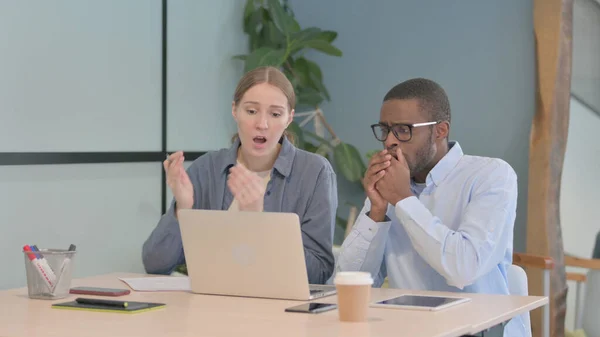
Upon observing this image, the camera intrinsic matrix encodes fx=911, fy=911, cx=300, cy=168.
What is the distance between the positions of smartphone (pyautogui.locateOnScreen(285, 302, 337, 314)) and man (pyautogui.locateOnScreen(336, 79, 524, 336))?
1.44 ft

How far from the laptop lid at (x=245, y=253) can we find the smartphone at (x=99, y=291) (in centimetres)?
19

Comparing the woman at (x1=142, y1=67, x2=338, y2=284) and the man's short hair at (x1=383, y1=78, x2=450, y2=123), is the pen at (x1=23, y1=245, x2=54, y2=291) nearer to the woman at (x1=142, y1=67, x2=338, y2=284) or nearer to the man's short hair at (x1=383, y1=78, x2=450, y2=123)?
the woman at (x1=142, y1=67, x2=338, y2=284)

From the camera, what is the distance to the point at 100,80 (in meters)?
4.15

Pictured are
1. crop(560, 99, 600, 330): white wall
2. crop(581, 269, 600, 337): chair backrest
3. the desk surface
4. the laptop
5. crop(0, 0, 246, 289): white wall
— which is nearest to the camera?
the desk surface

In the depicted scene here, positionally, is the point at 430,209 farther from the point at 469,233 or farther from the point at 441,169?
the point at 469,233

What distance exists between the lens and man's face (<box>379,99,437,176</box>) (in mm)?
2635

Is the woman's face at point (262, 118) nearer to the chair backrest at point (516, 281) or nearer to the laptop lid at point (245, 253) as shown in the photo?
the laptop lid at point (245, 253)

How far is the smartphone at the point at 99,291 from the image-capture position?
2.38 metres

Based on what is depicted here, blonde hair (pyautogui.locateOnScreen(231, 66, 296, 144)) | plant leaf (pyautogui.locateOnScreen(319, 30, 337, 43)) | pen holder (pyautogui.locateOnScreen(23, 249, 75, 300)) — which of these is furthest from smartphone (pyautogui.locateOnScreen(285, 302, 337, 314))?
plant leaf (pyautogui.locateOnScreen(319, 30, 337, 43))

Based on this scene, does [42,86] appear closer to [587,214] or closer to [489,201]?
[489,201]

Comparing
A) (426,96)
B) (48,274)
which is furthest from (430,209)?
(48,274)

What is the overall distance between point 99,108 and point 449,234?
85.7 inches

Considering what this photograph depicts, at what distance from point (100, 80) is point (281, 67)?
109 centimetres

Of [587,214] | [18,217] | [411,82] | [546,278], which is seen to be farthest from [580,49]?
[18,217]
